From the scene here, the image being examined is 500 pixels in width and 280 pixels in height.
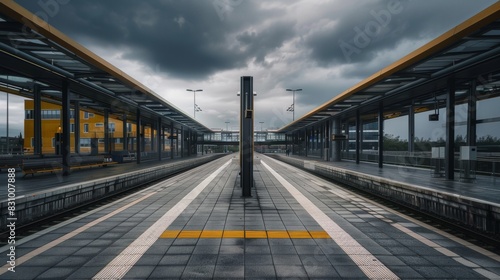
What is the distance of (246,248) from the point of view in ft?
18.0

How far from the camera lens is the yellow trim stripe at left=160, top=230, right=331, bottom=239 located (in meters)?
6.22

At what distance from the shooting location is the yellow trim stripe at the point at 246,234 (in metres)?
6.22

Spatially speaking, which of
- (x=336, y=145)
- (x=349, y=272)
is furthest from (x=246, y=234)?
(x=336, y=145)

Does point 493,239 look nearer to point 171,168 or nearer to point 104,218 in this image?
point 104,218

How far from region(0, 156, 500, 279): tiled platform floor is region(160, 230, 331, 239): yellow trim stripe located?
0.29ft

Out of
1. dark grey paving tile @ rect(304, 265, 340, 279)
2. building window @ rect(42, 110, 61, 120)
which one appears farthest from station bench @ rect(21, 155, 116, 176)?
building window @ rect(42, 110, 61, 120)

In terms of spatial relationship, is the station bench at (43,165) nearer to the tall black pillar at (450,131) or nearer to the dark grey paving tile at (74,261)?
the dark grey paving tile at (74,261)

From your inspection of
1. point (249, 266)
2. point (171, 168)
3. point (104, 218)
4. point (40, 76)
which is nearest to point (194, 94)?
point (171, 168)

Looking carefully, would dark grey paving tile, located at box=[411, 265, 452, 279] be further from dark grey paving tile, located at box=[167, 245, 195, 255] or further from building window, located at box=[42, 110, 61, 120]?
building window, located at box=[42, 110, 61, 120]

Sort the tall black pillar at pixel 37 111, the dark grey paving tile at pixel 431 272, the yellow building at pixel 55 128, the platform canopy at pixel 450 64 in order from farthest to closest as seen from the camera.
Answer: the yellow building at pixel 55 128 → the tall black pillar at pixel 37 111 → the platform canopy at pixel 450 64 → the dark grey paving tile at pixel 431 272

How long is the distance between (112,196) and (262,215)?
7.05 meters

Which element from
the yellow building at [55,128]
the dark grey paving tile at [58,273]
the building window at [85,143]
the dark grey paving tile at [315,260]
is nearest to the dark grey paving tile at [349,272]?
the dark grey paving tile at [315,260]

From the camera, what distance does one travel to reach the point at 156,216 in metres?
8.08

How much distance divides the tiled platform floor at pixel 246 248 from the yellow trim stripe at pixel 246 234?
3.5 inches
